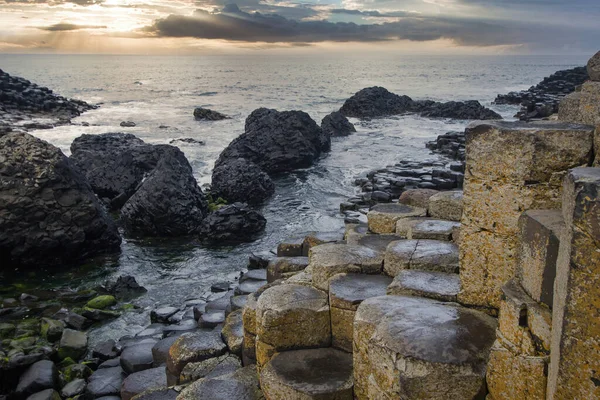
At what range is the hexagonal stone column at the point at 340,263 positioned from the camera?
6336mm

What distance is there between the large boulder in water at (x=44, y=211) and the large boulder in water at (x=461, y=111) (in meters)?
35.4

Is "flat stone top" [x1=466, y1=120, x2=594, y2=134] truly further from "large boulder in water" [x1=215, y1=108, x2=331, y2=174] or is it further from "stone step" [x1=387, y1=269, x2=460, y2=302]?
"large boulder in water" [x1=215, y1=108, x2=331, y2=174]

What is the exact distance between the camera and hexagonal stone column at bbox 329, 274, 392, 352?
5594 millimetres

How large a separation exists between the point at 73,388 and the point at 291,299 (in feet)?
15.6

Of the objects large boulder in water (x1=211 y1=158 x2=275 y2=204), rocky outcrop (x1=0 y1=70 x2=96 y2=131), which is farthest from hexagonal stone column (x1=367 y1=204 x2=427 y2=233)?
rocky outcrop (x1=0 y1=70 x2=96 y2=131)

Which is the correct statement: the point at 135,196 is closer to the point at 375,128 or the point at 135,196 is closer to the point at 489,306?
the point at 489,306

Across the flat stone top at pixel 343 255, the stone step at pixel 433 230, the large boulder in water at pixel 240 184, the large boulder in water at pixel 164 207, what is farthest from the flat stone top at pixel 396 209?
the large boulder in water at pixel 240 184

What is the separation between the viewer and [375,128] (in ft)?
137

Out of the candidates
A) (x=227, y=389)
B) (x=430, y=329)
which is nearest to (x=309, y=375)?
(x=227, y=389)

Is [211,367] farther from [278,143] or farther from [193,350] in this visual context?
[278,143]

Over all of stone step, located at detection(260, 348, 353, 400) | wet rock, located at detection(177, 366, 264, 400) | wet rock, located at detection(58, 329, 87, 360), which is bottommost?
wet rock, located at detection(58, 329, 87, 360)

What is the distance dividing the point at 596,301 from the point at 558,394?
0.63m

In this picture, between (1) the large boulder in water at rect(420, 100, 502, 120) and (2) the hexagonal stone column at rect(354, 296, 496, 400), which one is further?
(1) the large boulder in water at rect(420, 100, 502, 120)

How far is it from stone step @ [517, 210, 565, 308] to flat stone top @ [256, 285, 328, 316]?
2.28 meters
